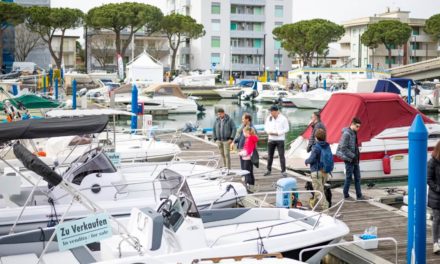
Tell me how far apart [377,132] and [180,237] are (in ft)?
33.5

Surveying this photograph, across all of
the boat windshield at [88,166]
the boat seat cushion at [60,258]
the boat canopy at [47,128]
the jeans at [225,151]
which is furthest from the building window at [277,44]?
the boat canopy at [47,128]

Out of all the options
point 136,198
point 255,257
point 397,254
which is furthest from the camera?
point 136,198

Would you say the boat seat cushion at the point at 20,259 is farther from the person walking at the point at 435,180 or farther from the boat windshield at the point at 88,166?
the person walking at the point at 435,180

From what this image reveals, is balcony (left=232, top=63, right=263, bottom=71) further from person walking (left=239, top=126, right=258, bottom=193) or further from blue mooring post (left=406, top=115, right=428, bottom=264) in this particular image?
blue mooring post (left=406, top=115, right=428, bottom=264)

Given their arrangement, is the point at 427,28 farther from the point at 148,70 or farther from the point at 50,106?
the point at 50,106

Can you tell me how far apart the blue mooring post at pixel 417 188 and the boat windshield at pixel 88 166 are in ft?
18.5

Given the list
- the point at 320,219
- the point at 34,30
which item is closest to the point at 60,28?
the point at 34,30

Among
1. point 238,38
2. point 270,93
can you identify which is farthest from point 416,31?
point 270,93

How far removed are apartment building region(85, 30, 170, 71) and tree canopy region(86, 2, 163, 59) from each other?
20.5 ft

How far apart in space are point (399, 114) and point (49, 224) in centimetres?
1067

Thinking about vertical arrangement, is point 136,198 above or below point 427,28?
below

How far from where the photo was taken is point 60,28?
7975cm

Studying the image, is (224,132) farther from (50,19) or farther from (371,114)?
(50,19)

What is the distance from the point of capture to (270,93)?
196 ft
